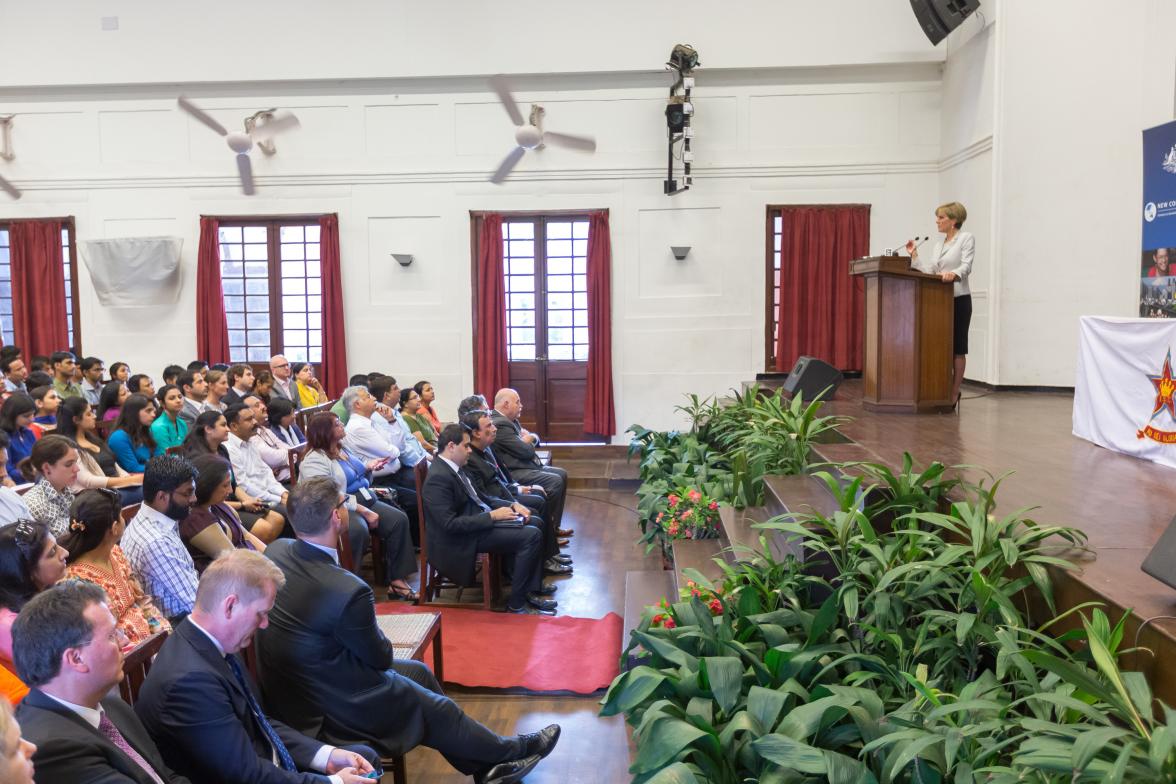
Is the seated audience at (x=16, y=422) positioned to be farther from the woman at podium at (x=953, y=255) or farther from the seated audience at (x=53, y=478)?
the woman at podium at (x=953, y=255)

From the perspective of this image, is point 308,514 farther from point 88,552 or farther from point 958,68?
point 958,68

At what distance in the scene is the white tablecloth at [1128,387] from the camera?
3.80m

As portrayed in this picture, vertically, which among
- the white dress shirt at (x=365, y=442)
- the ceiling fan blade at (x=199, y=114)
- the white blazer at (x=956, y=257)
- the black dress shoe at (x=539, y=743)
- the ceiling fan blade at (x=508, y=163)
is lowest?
the black dress shoe at (x=539, y=743)

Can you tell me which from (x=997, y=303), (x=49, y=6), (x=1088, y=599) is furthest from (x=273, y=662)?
(x=49, y=6)

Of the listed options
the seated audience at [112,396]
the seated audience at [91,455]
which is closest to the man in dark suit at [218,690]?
the seated audience at [91,455]

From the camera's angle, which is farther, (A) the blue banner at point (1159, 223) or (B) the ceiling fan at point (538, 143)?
(B) the ceiling fan at point (538, 143)

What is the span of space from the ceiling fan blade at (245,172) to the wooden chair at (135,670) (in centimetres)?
778

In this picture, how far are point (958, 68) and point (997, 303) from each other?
93.7 inches

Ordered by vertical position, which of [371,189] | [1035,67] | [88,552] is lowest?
[88,552]

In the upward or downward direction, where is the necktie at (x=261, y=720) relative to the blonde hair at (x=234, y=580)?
downward

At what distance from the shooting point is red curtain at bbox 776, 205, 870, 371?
8.97m

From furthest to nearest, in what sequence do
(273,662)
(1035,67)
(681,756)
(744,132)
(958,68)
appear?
(744,132) → (958,68) → (1035,67) → (273,662) → (681,756)

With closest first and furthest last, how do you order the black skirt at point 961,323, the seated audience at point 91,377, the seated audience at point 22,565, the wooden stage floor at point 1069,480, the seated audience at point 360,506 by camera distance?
the wooden stage floor at point 1069,480 < the seated audience at point 22,565 < the seated audience at point 360,506 < the black skirt at point 961,323 < the seated audience at point 91,377

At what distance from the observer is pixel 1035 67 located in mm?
7180
